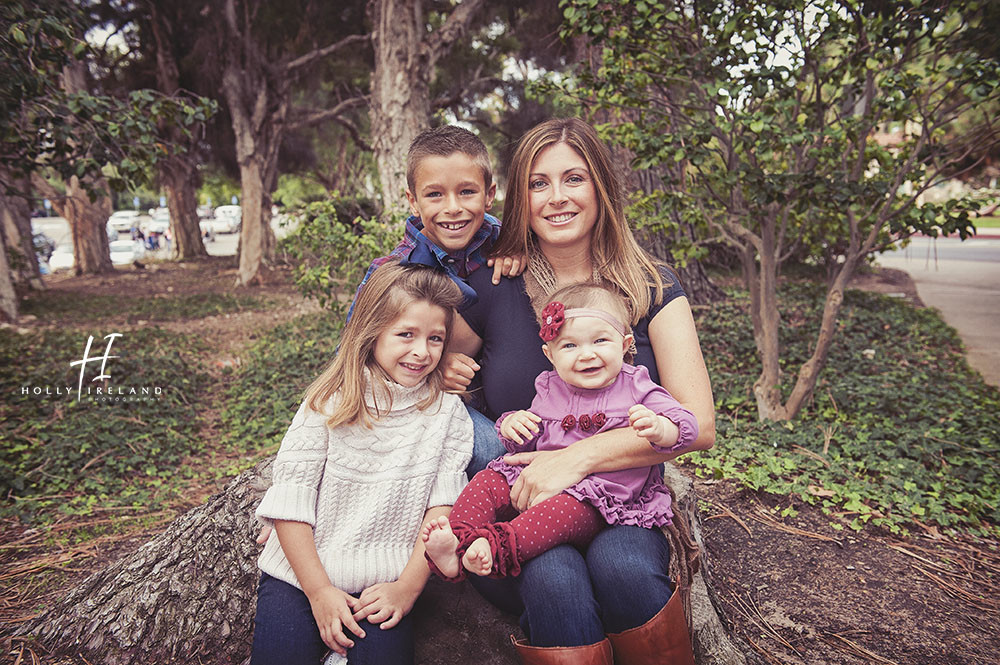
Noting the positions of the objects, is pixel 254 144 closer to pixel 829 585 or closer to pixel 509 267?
pixel 509 267

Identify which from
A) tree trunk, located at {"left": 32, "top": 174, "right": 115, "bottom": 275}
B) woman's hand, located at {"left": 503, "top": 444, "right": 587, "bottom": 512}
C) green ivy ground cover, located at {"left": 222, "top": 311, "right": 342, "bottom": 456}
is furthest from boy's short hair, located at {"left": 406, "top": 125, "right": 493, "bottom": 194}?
tree trunk, located at {"left": 32, "top": 174, "right": 115, "bottom": 275}

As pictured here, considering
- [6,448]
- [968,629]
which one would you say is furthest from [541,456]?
[6,448]

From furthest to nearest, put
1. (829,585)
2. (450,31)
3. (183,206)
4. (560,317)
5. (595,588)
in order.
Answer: (183,206)
(450,31)
(829,585)
(560,317)
(595,588)

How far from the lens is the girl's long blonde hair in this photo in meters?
1.89

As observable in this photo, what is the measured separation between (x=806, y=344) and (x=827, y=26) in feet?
10.8

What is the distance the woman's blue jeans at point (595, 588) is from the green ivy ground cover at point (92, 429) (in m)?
2.75

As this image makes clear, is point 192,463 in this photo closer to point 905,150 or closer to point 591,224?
point 591,224

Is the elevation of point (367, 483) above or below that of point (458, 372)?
below

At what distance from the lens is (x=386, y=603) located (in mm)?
1736

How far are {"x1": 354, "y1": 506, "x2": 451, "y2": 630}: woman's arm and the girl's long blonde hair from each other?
16.0 inches

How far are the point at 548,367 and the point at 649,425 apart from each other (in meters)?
0.57

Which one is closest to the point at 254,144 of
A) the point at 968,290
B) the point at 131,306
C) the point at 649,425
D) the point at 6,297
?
the point at 131,306

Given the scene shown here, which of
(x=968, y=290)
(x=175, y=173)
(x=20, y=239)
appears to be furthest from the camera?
(x=175, y=173)

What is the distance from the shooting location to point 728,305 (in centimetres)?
757
